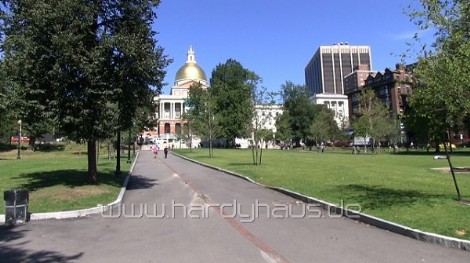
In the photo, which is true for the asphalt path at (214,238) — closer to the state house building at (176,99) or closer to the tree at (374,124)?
the tree at (374,124)

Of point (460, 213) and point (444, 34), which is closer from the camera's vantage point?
point (460, 213)

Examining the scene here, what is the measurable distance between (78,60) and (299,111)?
316 feet

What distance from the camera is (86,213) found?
12.6 metres

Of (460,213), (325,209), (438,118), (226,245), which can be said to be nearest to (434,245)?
(460,213)

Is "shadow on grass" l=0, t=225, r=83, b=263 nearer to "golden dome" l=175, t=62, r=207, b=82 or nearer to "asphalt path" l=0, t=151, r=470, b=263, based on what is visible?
"asphalt path" l=0, t=151, r=470, b=263

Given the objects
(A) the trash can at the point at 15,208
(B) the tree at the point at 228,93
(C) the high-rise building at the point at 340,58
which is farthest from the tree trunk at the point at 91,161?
(C) the high-rise building at the point at 340,58

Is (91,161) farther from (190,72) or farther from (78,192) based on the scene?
(190,72)

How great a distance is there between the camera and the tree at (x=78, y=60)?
1552 cm

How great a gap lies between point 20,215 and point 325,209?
760cm

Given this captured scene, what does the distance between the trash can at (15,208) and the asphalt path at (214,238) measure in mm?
258

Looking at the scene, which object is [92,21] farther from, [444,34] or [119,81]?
[444,34]

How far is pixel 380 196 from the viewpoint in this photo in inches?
554

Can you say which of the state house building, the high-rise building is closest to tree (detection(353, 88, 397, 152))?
the state house building

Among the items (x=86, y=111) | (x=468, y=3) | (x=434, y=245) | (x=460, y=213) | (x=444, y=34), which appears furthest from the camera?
(x=86, y=111)
